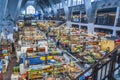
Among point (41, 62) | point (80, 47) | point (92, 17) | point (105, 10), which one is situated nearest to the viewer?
point (41, 62)

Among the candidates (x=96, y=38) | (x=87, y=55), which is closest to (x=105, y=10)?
(x=96, y=38)

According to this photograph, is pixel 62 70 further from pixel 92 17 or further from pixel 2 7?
pixel 92 17

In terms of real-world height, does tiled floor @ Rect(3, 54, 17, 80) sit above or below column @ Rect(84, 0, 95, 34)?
below

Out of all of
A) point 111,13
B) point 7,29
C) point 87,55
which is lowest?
point 87,55

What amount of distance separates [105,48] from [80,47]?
252 centimetres

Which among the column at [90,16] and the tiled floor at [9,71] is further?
the column at [90,16]

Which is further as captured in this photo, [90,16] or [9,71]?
[90,16]

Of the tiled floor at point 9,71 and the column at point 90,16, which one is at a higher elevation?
the column at point 90,16

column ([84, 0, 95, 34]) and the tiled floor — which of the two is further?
column ([84, 0, 95, 34])

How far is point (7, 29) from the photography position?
18844mm

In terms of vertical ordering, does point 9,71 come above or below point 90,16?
below

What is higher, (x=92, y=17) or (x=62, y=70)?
(x=92, y=17)

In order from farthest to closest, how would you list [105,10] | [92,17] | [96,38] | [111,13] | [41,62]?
[92,17], [105,10], [111,13], [96,38], [41,62]

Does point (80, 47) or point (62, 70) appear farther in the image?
point (80, 47)
